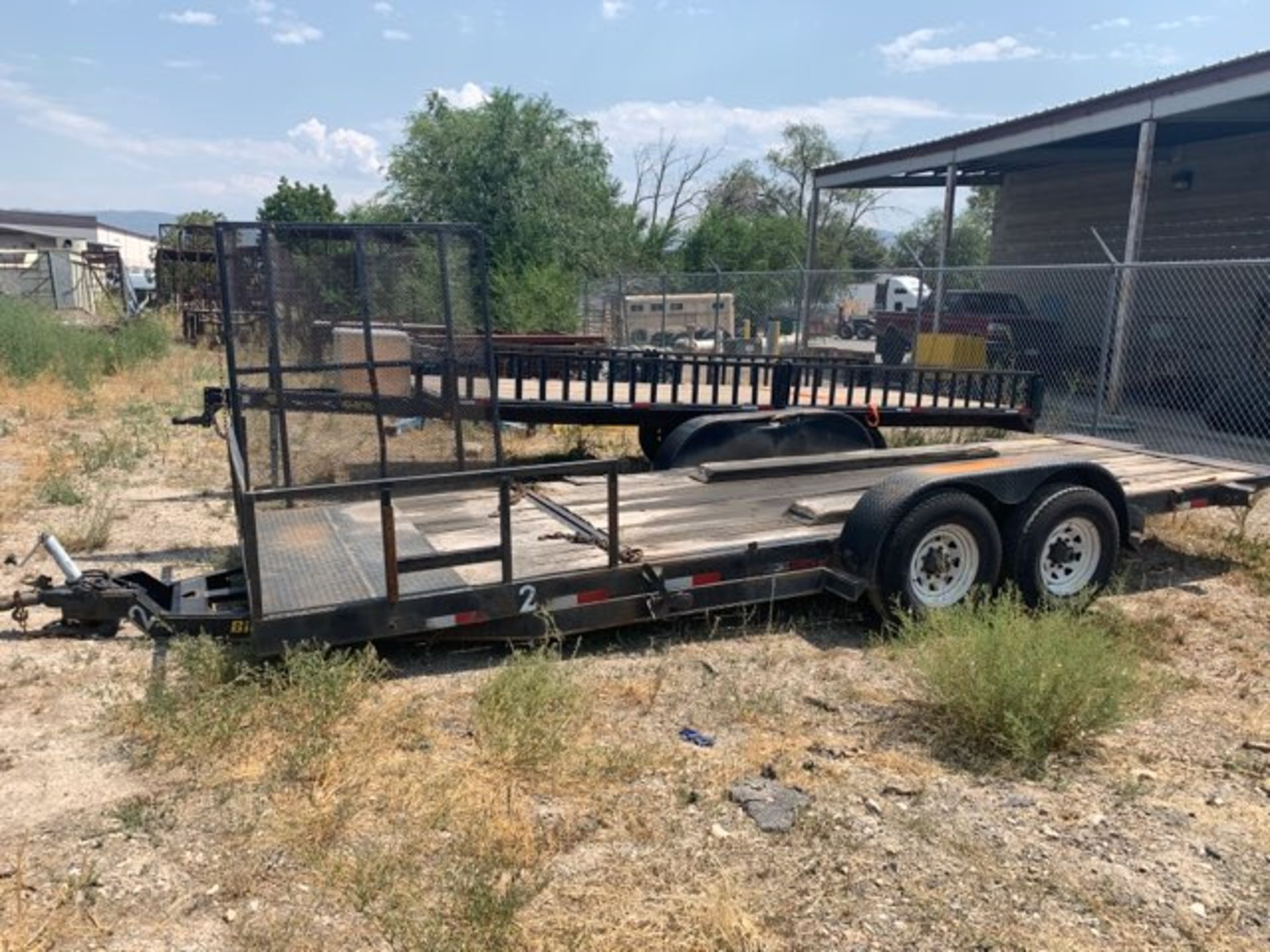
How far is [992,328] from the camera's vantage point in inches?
670

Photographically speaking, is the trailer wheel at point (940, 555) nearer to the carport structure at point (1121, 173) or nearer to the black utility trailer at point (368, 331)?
the black utility trailer at point (368, 331)

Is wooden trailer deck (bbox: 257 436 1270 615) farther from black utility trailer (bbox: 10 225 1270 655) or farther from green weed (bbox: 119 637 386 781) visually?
green weed (bbox: 119 637 386 781)

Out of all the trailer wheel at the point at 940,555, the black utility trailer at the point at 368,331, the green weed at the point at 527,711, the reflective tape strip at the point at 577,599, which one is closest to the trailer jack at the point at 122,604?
the green weed at the point at 527,711

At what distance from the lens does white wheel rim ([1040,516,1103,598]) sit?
5.70 meters

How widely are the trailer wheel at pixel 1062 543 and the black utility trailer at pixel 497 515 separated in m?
0.01

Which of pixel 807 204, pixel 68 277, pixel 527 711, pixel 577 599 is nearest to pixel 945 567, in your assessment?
pixel 577 599

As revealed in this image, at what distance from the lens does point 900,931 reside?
9.51ft

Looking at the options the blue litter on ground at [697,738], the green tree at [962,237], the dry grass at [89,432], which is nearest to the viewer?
the blue litter on ground at [697,738]

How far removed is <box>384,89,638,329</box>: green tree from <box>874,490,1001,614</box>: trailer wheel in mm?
20147

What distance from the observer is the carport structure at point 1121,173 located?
13.4 metres

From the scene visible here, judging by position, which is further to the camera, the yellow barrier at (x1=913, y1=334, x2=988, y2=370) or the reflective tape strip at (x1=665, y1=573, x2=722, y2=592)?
the yellow barrier at (x1=913, y1=334, x2=988, y2=370)

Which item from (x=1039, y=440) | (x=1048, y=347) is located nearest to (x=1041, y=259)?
(x=1048, y=347)

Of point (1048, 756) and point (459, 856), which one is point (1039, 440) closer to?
point (1048, 756)

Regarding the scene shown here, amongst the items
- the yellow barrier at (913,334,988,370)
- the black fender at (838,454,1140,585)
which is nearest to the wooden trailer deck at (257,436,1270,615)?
the black fender at (838,454,1140,585)
